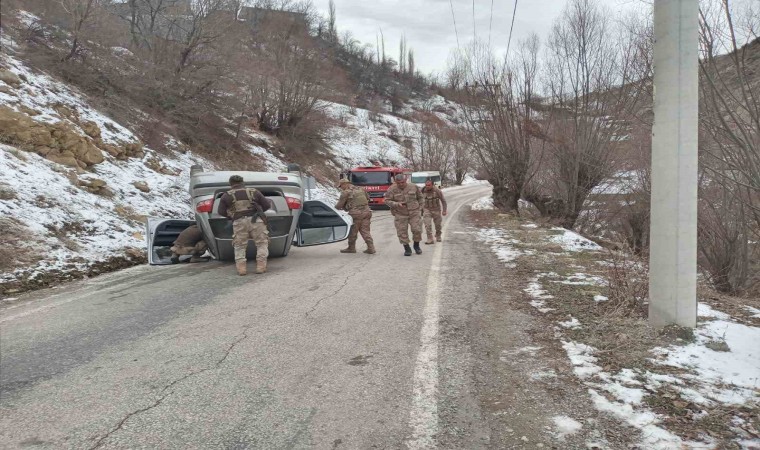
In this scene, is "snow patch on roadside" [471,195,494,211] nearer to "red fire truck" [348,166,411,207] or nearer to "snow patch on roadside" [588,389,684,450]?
"red fire truck" [348,166,411,207]

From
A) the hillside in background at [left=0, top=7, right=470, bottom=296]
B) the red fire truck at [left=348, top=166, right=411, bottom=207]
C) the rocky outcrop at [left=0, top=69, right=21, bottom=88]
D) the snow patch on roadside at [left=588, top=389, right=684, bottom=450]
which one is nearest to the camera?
the snow patch on roadside at [left=588, top=389, right=684, bottom=450]

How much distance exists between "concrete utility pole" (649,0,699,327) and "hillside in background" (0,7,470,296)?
25.7 feet

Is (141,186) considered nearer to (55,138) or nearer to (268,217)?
(55,138)

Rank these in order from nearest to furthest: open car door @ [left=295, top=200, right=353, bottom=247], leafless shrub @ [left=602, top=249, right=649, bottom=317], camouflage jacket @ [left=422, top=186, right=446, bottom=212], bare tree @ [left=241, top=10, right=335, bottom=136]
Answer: leafless shrub @ [left=602, top=249, right=649, bottom=317], open car door @ [left=295, top=200, right=353, bottom=247], camouflage jacket @ [left=422, top=186, right=446, bottom=212], bare tree @ [left=241, top=10, right=335, bottom=136]

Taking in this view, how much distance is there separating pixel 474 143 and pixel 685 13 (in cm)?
1830

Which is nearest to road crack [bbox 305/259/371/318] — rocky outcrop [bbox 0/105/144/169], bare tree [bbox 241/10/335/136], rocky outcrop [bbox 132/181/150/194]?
rocky outcrop [bbox 132/181/150/194]

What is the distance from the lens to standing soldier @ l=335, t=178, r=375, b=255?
10.1 metres

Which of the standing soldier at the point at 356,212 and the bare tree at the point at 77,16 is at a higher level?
the bare tree at the point at 77,16

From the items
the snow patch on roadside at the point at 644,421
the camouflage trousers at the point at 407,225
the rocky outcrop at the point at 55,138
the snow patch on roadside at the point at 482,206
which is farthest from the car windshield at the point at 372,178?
the snow patch on roadside at the point at 644,421

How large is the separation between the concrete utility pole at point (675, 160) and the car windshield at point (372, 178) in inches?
841

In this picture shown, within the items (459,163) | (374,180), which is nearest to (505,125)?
(374,180)

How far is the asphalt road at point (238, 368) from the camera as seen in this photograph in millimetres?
2814

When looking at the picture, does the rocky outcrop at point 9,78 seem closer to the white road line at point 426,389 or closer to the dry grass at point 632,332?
the white road line at point 426,389

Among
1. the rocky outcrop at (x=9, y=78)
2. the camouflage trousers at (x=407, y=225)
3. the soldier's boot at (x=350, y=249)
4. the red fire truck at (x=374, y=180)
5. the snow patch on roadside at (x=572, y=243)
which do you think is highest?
the rocky outcrop at (x=9, y=78)
